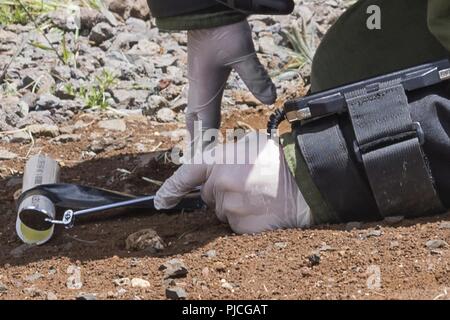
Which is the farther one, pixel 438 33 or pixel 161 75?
pixel 161 75

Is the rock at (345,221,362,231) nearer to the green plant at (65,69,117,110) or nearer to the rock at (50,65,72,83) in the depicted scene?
the green plant at (65,69,117,110)

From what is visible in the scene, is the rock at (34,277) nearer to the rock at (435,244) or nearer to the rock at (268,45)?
the rock at (435,244)

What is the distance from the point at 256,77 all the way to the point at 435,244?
60 cm

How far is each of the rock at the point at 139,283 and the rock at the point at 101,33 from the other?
5.29 ft

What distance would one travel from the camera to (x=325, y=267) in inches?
86.9

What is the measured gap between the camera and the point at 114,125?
3277 millimetres

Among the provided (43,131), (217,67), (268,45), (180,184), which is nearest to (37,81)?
(43,131)

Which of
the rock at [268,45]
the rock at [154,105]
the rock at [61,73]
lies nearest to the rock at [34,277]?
the rock at [154,105]

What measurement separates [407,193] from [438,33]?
33 centimetres

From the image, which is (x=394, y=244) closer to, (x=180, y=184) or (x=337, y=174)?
(x=337, y=174)

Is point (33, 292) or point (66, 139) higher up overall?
point (66, 139)

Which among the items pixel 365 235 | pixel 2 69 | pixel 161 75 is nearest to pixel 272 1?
pixel 365 235
